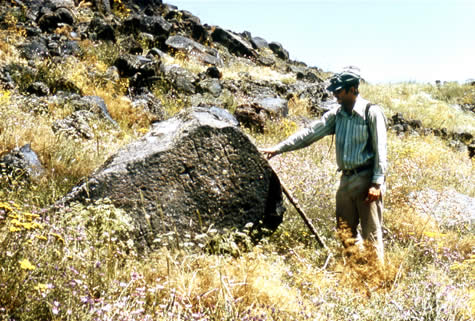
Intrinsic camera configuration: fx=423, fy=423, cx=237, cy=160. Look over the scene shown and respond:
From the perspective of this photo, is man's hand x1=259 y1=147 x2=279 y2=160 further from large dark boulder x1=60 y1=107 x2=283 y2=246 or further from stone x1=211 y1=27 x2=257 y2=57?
stone x1=211 y1=27 x2=257 y2=57

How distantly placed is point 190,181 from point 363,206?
191 centimetres

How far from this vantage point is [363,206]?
183 inches

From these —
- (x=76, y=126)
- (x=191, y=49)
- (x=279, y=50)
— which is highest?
(x=279, y=50)

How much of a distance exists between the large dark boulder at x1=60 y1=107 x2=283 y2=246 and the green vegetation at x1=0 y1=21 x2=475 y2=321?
0.93 ft

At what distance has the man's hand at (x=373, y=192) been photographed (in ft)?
14.2

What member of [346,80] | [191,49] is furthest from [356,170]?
[191,49]

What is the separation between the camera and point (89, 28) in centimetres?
1636

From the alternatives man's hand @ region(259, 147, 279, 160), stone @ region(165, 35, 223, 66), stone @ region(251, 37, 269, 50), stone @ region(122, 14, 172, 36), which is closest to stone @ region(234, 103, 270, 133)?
man's hand @ region(259, 147, 279, 160)

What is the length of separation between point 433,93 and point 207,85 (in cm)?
1874

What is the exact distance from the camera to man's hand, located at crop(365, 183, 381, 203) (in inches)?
171

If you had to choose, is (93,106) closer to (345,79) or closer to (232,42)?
(345,79)

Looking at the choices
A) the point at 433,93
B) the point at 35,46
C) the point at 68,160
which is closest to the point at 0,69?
the point at 35,46

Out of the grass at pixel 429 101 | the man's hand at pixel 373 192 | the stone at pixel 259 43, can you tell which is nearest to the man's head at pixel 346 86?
the man's hand at pixel 373 192

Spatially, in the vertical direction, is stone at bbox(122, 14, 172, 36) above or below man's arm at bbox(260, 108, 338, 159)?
above
